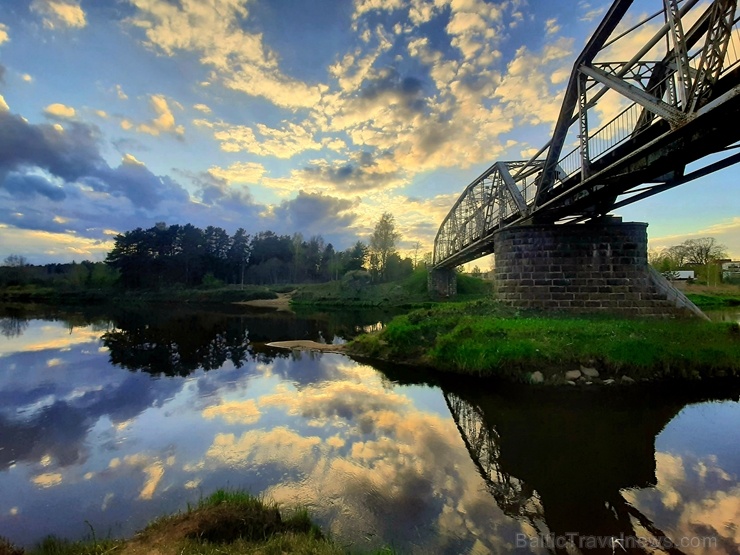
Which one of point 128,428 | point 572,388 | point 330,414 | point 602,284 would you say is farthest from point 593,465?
point 602,284

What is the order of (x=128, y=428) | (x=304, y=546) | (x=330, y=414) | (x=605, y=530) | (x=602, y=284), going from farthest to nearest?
(x=602, y=284), (x=330, y=414), (x=128, y=428), (x=605, y=530), (x=304, y=546)

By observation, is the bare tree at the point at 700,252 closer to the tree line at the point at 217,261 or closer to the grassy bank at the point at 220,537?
the tree line at the point at 217,261

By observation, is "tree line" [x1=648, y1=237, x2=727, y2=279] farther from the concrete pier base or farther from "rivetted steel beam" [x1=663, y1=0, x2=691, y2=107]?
"rivetted steel beam" [x1=663, y1=0, x2=691, y2=107]

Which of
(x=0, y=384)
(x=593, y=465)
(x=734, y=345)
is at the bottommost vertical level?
(x=0, y=384)

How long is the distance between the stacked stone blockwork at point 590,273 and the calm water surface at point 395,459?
6.59 meters

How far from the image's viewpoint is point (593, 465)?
23.9 feet

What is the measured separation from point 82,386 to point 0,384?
3.62 meters

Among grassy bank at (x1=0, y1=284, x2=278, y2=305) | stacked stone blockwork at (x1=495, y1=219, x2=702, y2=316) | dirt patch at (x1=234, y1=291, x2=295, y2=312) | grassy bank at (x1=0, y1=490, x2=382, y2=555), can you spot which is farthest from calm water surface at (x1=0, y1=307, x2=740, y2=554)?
grassy bank at (x1=0, y1=284, x2=278, y2=305)

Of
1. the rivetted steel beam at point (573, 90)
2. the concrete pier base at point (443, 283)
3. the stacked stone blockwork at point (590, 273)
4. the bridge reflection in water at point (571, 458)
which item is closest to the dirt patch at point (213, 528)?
the bridge reflection in water at point (571, 458)

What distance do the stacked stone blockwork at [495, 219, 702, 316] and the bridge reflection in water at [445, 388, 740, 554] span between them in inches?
293

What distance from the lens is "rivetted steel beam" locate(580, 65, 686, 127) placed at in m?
9.66

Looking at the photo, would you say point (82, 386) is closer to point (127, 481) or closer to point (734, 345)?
point (127, 481)

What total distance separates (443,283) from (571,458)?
5427 cm

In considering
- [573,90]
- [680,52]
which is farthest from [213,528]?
[573,90]
